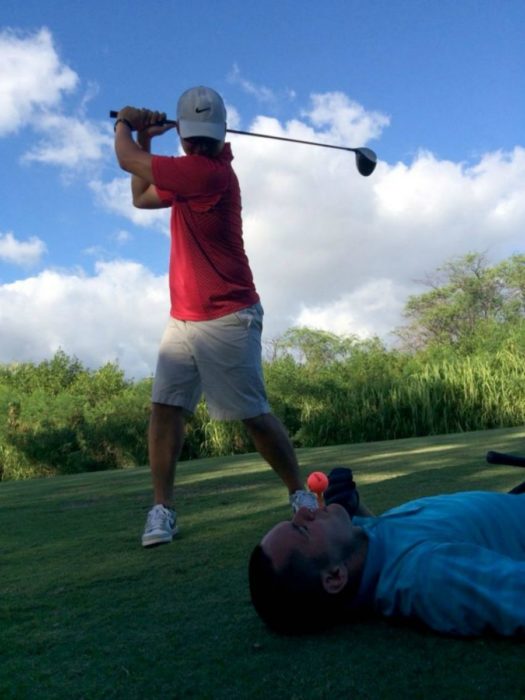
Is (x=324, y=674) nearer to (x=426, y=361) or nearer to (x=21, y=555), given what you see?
(x=21, y=555)

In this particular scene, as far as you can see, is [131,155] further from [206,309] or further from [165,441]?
[165,441]

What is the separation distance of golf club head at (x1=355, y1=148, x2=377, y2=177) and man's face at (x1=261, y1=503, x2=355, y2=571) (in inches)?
93.7

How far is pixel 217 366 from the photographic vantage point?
2982 mm

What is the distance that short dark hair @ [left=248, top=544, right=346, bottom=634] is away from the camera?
1.59 metres

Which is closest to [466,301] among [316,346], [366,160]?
[316,346]

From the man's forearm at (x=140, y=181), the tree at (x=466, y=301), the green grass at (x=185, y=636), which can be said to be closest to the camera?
the green grass at (x=185, y=636)

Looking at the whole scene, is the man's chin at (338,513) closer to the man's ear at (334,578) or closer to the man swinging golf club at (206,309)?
the man's ear at (334,578)

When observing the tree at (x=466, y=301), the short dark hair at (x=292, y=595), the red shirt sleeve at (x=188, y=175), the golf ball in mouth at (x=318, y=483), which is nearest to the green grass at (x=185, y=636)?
the short dark hair at (x=292, y=595)

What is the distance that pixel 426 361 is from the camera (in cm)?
1445

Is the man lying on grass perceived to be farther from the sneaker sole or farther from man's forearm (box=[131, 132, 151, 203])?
man's forearm (box=[131, 132, 151, 203])

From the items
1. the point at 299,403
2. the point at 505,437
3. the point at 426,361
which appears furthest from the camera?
the point at 426,361

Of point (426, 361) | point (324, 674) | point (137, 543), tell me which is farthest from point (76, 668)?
point (426, 361)

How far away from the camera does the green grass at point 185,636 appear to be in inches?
52.7

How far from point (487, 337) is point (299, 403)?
5.64 metres
